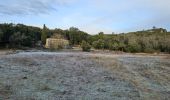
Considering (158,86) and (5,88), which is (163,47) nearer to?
(158,86)

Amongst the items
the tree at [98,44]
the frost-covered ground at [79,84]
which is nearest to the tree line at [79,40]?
the tree at [98,44]

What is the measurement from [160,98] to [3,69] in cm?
873

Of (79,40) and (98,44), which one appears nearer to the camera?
(98,44)

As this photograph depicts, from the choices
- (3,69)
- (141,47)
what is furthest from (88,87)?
(141,47)

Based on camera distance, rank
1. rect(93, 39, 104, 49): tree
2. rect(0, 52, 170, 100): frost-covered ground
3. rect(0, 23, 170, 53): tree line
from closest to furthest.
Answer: rect(0, 52, 170, 100): frost-covered ground
rect(0, 23, 170, 53): tree line
rect(93, 39, 104, 49): tree

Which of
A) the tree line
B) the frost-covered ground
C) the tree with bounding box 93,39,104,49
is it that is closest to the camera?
the frost-covered ground

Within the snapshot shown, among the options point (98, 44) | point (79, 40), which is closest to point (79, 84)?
point (98, 44)

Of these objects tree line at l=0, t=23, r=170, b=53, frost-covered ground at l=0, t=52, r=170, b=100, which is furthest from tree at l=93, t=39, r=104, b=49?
frost-covered ground at l=0, t=52, r=170, b=100

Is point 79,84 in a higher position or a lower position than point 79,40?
lower

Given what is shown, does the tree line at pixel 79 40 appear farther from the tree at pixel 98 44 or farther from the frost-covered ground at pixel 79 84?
the frost-covered ground at pixel 79 84

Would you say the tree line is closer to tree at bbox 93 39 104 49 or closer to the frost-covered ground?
tree at bbox 93 39 104 49

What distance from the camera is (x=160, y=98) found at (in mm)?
12180

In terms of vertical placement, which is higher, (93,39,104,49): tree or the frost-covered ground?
(93,39,104,49): tree

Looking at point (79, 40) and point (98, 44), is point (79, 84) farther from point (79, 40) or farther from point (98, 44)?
point (79, 40)
